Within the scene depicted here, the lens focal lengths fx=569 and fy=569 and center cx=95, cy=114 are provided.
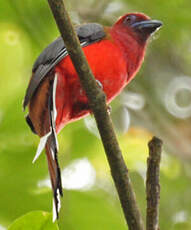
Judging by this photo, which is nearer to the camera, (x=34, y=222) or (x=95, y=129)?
(x=34, y=222)

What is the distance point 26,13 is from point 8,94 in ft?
2.60

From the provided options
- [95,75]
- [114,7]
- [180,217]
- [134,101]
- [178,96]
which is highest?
[95,75]

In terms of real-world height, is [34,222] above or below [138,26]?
above

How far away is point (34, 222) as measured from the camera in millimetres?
2029

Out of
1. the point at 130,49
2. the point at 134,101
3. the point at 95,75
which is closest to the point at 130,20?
the point at 130,49

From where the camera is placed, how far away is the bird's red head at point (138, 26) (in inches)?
148

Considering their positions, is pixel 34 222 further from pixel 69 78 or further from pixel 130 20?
pixel 130 20

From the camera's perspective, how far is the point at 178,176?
5.47 meters

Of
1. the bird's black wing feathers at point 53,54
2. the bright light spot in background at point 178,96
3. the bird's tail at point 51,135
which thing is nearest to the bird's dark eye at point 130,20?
the bird's black wing feathers at point 53,54

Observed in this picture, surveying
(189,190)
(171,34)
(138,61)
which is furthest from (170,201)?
(138,61)

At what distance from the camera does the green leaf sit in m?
2.01

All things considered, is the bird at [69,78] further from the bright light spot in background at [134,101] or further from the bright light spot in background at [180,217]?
the bright light spot in background at [180,217]

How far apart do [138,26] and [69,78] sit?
32.1 inches

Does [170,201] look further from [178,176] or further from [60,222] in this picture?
[60,222]
